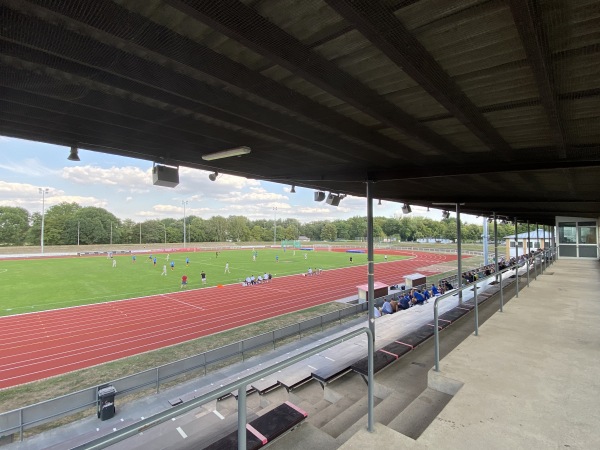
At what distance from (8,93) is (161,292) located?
23562 mm

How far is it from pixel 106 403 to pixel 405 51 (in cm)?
991

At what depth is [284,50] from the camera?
8.13ft

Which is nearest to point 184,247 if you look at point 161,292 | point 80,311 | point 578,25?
point 161,292

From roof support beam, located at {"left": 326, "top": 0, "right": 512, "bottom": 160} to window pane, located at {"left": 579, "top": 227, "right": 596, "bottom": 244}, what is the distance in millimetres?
25311

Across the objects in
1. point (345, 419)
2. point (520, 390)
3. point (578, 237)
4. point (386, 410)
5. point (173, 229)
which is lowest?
point (345, 419)

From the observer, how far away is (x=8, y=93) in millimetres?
3150

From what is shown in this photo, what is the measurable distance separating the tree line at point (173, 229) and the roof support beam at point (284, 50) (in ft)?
241

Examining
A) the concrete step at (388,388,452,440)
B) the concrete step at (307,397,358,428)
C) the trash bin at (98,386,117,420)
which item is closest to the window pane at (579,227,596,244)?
the concrete step at (307,397,358,428)

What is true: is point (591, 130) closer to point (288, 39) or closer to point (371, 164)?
point (371, 164)

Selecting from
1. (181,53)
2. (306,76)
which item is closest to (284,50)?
(306,76)

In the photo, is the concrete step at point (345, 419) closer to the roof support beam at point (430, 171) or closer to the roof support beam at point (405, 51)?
the roof support beam at point (405, 51)

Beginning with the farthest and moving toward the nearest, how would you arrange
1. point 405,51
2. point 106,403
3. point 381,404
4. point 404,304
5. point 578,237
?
point 578,237 < point 404,304 < point 106,403 < point 381,404 < point 405,51

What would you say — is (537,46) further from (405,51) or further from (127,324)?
(127,324)

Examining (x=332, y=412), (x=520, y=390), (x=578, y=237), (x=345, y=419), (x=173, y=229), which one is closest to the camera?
(x=520, y=390)
